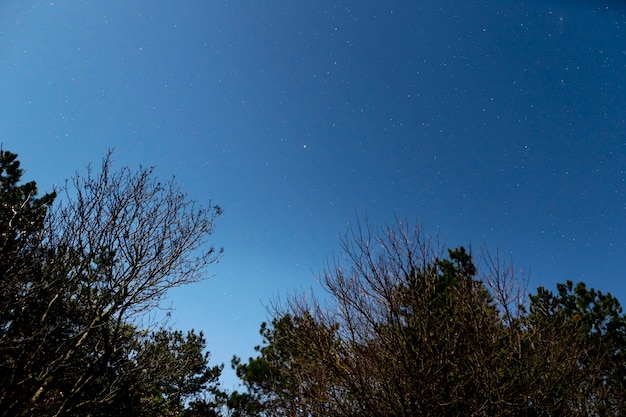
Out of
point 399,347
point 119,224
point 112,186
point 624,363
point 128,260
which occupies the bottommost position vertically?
point 399,347

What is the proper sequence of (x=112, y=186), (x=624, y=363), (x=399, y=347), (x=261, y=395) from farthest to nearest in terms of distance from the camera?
(x=261, y=395), (x=624, y=363), (x=112, y=186), (x=399, y=347)

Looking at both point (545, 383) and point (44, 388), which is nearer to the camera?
point (44, 388)

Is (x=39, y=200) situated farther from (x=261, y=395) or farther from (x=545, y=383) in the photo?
(x=545, y=383)

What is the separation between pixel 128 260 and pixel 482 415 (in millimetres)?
7386

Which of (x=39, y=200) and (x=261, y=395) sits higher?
(x=39, y=200)

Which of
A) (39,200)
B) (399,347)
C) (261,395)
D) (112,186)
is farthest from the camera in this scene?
(261,395)

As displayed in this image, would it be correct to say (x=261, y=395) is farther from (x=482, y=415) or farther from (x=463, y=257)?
(x=482, y=415)

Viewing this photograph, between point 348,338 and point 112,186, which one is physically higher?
point 112,186

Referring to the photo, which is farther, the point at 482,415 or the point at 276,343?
the point at 276,343

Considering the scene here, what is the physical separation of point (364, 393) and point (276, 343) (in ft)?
33.0

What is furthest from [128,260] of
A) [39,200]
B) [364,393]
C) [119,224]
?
[364,393]

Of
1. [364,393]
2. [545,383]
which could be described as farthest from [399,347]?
[545,383]

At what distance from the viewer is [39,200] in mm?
9844

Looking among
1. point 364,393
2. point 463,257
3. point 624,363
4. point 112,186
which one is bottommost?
point 364,393
